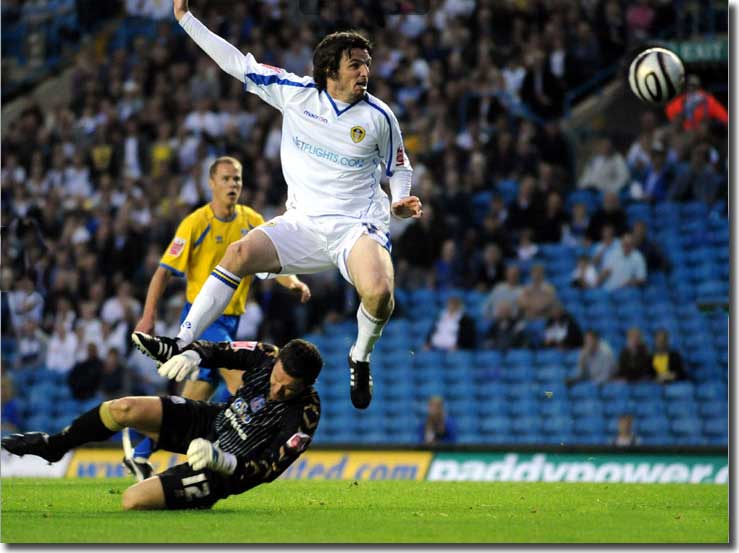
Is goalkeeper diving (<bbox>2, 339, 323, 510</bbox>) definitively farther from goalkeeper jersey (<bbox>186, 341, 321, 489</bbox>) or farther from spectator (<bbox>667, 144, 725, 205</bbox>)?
spectator (<bbox>667, 144, 725, 205</bbox>)

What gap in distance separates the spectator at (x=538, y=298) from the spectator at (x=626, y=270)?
0.81m

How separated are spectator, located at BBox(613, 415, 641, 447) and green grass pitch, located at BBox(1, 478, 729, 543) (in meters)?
3.92

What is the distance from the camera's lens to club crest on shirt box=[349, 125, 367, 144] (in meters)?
8.91

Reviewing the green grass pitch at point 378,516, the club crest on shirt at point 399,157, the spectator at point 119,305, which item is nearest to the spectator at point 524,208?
the spectator at point 119,305

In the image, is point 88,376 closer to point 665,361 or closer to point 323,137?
point 665,361

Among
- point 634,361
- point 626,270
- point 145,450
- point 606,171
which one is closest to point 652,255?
point 626,270

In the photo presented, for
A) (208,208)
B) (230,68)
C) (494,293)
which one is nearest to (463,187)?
(494,293)

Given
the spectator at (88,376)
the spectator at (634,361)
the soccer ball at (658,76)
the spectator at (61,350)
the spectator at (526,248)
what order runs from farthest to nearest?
the spectator at (526,248) → the spectator at (61,350) → the spectator at (88,376) → the spectator at (634,361) → the soccer ball at (658,76)

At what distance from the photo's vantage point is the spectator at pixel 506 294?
17.1 m

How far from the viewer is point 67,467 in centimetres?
1477

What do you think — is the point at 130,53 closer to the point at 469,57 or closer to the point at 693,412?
the point at 469,57

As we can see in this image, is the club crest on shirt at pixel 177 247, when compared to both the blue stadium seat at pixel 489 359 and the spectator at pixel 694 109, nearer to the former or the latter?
the blue stadium seat at pixel 489 359

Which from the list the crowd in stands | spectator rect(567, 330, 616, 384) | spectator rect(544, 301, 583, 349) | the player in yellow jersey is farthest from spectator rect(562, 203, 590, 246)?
the player in yellow jersey

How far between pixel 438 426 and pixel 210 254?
5517 mm
